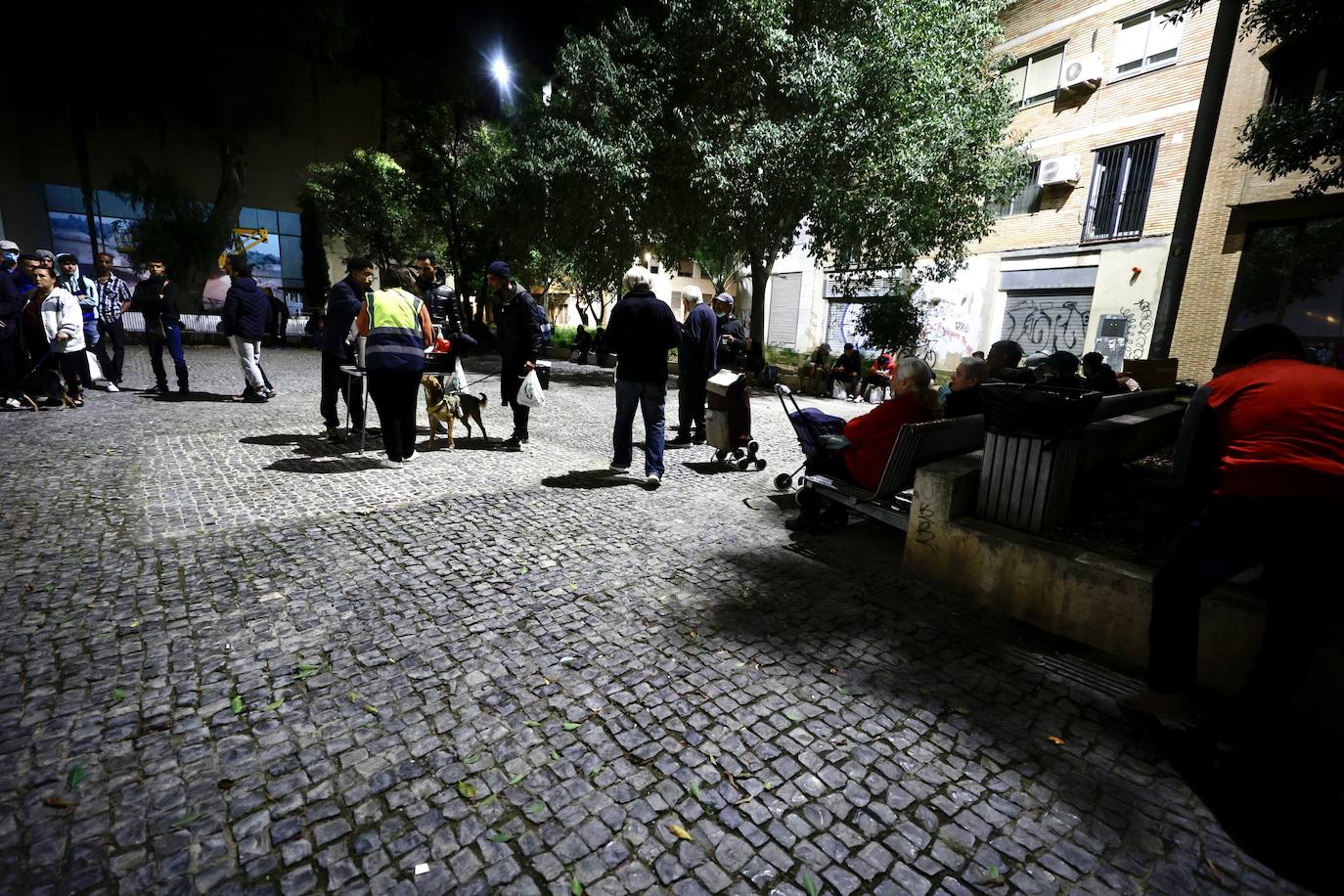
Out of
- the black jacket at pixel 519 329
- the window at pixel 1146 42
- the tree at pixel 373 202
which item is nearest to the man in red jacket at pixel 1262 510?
the black jacket at pixel 519 329

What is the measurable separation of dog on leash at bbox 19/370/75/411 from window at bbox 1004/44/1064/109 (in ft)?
74.2

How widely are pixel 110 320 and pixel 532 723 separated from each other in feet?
38.8

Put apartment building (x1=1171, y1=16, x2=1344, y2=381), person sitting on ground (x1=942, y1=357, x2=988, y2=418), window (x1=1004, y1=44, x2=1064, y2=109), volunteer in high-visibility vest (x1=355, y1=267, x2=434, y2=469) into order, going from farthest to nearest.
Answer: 1. window (x1=1004, y1=44, x2=1064, y2=109)
2. apartment building (x1=1171, y1=16, x2=1344, y2=381)
3. volunteer in high-visibility vest (x1=355, y1=267, x2=434, y2=469)
4. person sitting on ground (x1=942, y1=357, x2=988, y2=418)

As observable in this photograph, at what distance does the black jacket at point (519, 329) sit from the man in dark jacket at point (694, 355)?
165cm

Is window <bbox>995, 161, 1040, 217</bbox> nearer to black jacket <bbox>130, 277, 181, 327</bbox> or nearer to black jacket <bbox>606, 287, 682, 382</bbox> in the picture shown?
black jacket <bbox>606, 287, 682, 382</bbox>

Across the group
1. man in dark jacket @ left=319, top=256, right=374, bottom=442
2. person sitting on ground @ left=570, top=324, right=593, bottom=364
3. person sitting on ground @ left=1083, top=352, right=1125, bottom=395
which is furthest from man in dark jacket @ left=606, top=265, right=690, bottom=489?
person sitting on ground @ left=570, top=324, right=593, bottom=364

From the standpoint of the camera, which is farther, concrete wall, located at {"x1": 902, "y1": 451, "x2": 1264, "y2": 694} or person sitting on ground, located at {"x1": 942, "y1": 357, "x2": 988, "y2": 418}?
person sitting on ground, located at {"x1": 942, "y1": 357, "x2": 988, "y2": 418}

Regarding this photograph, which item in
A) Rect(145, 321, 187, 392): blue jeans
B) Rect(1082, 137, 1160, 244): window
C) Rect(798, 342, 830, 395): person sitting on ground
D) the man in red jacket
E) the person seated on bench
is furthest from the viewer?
Rect(1082, 137, 1160, 244): window

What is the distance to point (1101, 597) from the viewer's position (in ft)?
10.0

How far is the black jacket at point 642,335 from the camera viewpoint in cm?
555

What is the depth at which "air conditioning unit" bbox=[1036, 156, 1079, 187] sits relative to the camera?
1709 cm

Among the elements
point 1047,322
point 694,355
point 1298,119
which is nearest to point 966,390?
point 694,355

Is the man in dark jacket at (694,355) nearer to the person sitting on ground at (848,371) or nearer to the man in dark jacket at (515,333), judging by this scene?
the man in dark jacket at (515,333)

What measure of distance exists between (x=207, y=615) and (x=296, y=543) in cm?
95
